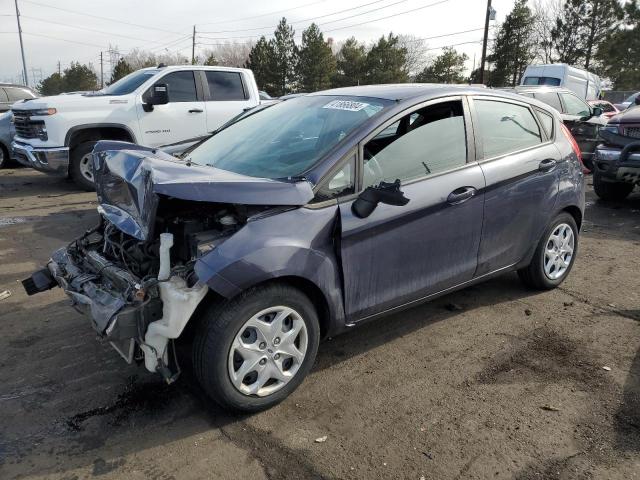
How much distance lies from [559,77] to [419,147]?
65.5 ft

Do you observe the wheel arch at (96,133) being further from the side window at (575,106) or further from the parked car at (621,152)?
the side window at (575,106)

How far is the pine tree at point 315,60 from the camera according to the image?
4603 centimetres

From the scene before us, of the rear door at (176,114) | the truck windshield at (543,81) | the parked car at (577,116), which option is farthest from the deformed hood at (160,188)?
the truck windshield at (543,81)

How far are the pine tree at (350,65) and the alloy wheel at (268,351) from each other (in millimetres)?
46299

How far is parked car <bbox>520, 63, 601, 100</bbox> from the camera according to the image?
20547 mm

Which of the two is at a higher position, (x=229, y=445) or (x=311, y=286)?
(x=311, y=286)

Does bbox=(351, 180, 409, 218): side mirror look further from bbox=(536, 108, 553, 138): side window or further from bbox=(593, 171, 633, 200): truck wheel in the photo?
bbox=(593, 171, 633, 200): truck wheel

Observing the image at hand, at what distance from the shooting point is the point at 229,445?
2.72m

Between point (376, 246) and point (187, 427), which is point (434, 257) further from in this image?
point (187, 427)

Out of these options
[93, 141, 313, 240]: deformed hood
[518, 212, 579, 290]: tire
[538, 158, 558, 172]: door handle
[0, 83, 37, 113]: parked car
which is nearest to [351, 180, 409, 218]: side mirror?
[93, 141, 313, 240]: deformed hood

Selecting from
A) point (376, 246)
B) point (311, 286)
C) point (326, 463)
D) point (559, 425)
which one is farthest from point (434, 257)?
point (326, 463)

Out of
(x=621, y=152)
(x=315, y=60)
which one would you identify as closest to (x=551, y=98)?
(x=621, y=152)

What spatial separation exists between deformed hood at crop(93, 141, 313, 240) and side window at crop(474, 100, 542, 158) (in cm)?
165

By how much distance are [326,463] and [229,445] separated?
0.52 metres
